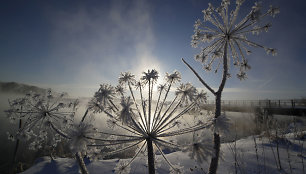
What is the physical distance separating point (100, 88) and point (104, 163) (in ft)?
14.7

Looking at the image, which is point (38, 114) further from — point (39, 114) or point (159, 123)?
point (159, 123)

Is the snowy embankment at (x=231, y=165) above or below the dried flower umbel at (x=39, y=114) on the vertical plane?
below

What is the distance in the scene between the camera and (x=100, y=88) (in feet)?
9.87

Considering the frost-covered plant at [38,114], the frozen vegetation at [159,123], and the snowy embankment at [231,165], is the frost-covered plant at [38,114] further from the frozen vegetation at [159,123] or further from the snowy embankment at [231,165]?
the snowy embankment at [231,165]

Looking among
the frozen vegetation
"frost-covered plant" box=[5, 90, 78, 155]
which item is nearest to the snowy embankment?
the frozen vegetation

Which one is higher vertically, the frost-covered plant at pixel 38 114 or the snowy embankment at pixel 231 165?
the frost-covered plant at pixel 38 114

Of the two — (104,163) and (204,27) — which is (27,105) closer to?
(104,163)

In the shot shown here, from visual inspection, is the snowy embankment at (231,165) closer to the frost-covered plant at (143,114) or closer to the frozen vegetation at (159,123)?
the frozen vegetation at (159,123)

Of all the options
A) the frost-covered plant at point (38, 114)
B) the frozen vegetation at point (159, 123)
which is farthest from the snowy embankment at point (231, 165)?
the frost-covered plant at point (38, 114)

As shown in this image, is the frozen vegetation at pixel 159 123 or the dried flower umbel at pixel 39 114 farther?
the dried flower umbel at pixel 39 114

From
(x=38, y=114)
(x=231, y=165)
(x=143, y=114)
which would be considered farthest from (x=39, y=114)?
Result: (x=231, y=165)

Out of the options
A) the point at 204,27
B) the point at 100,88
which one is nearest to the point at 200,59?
the point at 204,27

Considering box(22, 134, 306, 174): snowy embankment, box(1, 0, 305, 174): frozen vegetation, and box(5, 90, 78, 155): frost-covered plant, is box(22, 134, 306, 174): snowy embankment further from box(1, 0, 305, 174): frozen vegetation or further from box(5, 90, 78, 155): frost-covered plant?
box(5, 90, 78, 155): frost-covered plant

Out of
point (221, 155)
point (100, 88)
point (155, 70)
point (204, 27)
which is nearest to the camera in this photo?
point (221, 155)
